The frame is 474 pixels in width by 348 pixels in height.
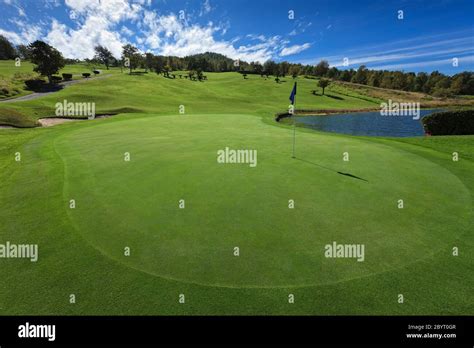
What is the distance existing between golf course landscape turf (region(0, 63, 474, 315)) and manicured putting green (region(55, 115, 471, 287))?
0.14ft

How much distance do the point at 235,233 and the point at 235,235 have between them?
0.08 meters

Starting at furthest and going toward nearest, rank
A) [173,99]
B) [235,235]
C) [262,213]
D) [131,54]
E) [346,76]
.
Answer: [346,76]
[131,54]
[173,99]
[262,213]
[235,235]

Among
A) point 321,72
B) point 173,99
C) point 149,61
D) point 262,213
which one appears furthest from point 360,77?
point 262,213

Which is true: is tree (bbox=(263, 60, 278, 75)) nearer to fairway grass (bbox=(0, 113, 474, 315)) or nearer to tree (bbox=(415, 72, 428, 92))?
tree (bbox=(415, 72, 428, 92))

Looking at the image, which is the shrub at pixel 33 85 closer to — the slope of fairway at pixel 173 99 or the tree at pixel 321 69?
the slope of fairway at pixel 173 99

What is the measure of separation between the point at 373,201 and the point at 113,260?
7.51m

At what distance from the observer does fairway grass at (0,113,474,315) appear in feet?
15.4

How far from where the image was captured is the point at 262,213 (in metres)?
7.42

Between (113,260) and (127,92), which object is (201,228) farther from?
(127,92)

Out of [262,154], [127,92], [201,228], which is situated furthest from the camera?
[127,92]

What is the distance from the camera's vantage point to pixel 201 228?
21.7ft

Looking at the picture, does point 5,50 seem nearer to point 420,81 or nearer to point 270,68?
point 270,68

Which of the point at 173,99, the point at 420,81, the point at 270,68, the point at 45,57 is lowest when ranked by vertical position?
the point at 173,99
